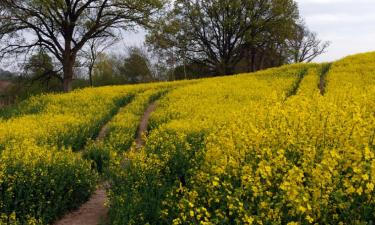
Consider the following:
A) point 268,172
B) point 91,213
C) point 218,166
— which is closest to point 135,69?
point 91,213

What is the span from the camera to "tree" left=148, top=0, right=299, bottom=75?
159 feet

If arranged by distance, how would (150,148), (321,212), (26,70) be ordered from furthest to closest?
(26,70)
(150,148)
(321,212)

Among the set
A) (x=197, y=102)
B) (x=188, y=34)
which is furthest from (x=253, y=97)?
(x=188, y=34)

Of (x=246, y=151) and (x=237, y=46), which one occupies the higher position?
(x=237, y=46)

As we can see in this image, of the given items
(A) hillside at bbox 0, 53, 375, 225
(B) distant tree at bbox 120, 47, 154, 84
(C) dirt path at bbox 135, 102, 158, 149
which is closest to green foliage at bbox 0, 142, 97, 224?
(A) hillside at bbox 0, 53, 375, 225

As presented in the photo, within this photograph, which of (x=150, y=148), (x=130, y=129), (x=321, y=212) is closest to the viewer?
(x=321, y=212)

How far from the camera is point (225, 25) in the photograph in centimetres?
4794

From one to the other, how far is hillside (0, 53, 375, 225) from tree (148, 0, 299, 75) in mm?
30286

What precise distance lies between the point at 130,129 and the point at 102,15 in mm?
17495

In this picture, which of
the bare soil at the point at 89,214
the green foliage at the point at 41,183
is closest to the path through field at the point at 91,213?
the bare soil at the point at 89,214

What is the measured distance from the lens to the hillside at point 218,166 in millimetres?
5250

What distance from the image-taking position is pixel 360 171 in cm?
487

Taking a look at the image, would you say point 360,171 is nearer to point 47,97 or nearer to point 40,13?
point 47,97

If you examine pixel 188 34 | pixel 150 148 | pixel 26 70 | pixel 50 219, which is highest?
pixel 188 34
